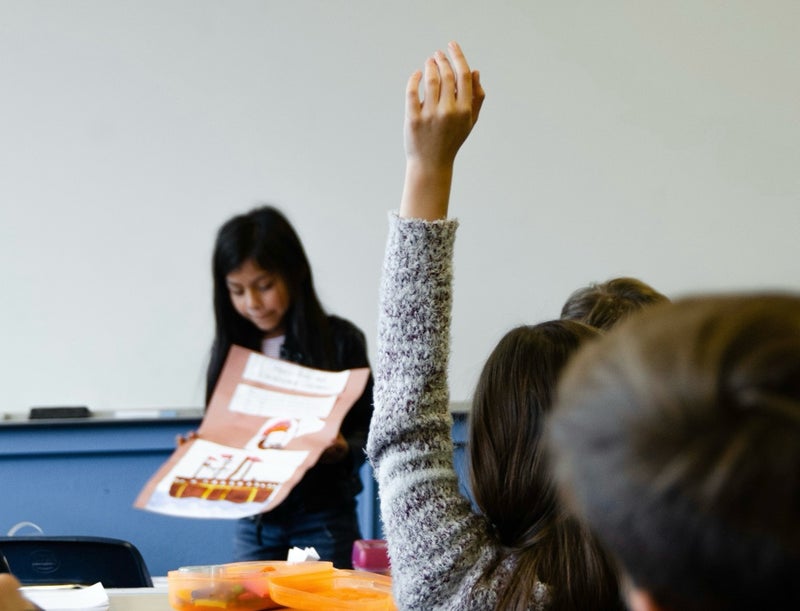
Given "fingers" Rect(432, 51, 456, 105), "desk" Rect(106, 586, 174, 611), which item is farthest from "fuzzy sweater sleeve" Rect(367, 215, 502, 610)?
"desk" Rect(106, 586, 174, 611)

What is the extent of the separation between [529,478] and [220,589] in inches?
21.5

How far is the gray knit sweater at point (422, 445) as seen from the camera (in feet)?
2.77

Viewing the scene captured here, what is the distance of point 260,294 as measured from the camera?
2.19 metres

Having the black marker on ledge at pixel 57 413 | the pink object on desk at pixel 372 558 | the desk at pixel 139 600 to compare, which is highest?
the black marker on ledge at pixel 57 413

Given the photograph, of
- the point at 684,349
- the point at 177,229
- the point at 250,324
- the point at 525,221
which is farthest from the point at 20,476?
the point at 684,349

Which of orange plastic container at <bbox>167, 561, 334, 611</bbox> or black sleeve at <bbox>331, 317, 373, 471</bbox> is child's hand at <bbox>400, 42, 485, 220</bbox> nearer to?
orange plastic container at <bbox>167, 561, 334, 611</bbox>

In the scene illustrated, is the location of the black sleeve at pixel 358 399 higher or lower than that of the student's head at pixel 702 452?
lower

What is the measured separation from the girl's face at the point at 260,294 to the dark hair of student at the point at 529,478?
4.21 ft

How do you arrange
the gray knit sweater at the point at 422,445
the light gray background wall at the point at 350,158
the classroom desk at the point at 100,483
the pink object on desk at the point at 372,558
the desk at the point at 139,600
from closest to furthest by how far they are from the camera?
1. the gray knit sweater at the point at 422,445
2. the desk at the point at 139,600
3. the pink object on desk at the point at 372,558
4. the classroom desk at the point at 100,483
5. the light gray background wall at the point at 350,158

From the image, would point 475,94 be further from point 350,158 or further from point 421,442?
point 350,158

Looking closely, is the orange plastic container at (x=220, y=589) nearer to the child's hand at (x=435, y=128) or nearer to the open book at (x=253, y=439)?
the open book at (x=253, y=439)

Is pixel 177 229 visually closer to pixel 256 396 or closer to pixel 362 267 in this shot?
pixel 362 267

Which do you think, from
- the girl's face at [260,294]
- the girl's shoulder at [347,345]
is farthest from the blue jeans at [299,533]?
the girl's face at [260,294]

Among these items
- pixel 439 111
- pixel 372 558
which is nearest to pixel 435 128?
pixel 439 111
